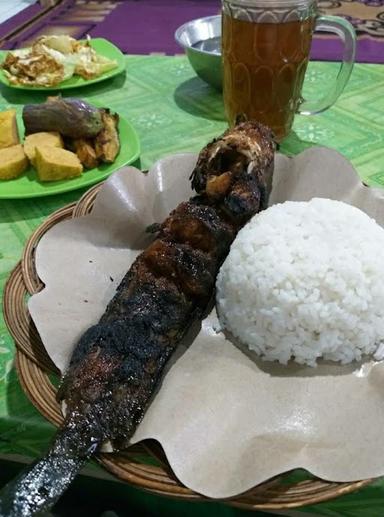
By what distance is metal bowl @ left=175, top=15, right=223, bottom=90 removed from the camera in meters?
2.54

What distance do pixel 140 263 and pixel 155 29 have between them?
2920 mm

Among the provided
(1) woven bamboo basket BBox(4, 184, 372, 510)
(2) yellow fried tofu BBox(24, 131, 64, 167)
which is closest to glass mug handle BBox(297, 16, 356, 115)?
(2) yellow fried tofu BBox(24, 131, 64, 167)

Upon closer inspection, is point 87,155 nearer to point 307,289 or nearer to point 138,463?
point 307,289

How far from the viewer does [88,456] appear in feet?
3.49

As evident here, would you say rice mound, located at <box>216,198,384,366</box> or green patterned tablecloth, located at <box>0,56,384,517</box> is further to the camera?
rice mound, located at <box>216,198,384,366</box>

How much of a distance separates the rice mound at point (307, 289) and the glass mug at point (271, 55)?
2.28ft

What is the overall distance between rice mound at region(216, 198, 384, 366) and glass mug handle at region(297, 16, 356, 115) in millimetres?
958

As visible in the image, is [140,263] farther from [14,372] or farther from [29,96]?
[29,96]

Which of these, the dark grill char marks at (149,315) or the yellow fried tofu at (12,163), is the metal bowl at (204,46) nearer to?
the dark grill char marks at (149,315)

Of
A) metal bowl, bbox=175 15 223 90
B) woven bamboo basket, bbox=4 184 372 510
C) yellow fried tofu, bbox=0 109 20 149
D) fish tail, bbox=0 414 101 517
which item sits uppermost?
metal bowl, bbox=175 15 223 90

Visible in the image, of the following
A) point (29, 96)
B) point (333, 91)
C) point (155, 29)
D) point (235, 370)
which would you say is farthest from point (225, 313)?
point (155, 29)

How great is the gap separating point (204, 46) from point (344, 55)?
2.68 feet

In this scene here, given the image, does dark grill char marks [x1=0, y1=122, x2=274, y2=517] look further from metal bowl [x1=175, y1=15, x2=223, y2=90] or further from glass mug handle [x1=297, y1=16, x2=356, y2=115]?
metal bowl [x1=175, y1=15, x2=223, y2=90]

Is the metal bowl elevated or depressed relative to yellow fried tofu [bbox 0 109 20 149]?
elevated
